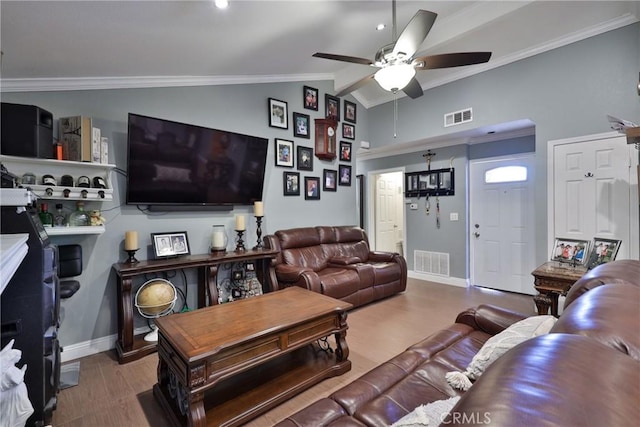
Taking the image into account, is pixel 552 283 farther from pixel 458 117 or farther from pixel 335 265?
pixel 458 117

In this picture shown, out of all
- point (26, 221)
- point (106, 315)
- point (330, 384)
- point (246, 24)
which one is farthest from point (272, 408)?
point (246, 24)

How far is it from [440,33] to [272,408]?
4035 mm

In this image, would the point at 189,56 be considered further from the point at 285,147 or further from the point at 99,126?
the point at 285,147

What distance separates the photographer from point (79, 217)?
2.48 m

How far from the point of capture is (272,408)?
1.84 metres

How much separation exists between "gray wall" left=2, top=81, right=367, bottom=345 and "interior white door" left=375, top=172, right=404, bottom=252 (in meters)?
2.38

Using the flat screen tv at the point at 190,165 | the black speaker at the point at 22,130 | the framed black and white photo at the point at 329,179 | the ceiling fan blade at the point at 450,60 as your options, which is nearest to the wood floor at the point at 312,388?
the flat screen tv at the point at 190,165

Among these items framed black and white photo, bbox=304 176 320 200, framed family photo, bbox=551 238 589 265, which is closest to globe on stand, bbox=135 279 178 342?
framed black and white photo, bbox=304 176 320 200

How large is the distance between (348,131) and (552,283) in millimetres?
3565

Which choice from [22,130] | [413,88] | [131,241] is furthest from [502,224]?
[22,130]

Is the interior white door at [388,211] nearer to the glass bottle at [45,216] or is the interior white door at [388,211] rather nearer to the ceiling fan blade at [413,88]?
the ceiling fan blade at [413,88]

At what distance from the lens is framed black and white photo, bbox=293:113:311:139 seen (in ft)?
13.7

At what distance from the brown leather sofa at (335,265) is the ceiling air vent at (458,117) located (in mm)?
2152

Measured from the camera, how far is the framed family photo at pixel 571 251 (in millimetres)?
2895
